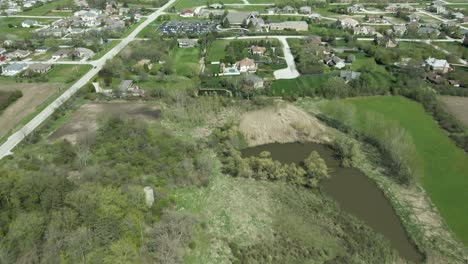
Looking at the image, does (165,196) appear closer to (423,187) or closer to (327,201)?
(327,201)

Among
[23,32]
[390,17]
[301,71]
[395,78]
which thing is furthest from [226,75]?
[390,17]

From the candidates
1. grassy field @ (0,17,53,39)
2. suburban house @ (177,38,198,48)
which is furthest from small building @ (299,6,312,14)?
grassy field @ (0,17,53,39)

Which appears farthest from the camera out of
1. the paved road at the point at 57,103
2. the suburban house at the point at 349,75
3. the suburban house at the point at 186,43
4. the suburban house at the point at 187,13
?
the suburban house at the point at 187,13

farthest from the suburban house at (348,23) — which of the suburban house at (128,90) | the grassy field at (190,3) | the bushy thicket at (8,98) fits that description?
the bushy thicket at (8,98)

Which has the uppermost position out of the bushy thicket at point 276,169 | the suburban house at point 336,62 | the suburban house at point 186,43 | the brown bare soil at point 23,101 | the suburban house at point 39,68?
the suburban house at point 186,43

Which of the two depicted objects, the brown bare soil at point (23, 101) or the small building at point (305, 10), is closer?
the brown bare soil at point (23, 101)

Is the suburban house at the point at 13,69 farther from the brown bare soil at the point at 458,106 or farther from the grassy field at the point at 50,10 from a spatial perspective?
the brown bare soil at the point at 458,106

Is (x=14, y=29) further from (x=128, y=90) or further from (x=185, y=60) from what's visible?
(x=128, y=90)

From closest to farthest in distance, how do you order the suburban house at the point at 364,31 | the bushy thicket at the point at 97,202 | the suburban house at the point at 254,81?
the bushy thicket at the point at 97,202 → the suburban house at the point at 254,81 → the suburban house at the point at 364,31
